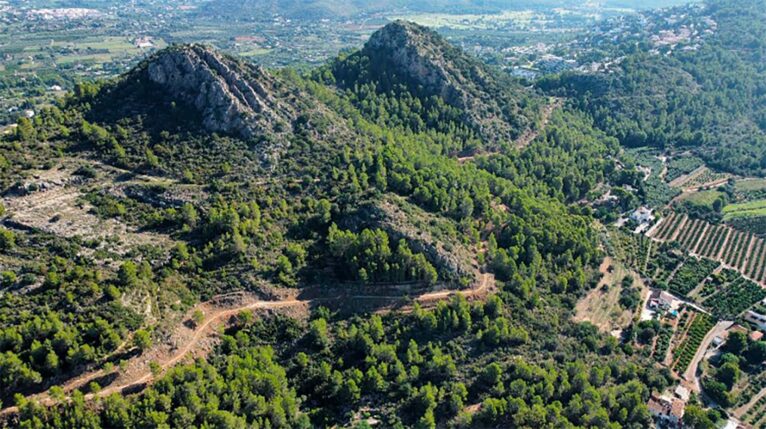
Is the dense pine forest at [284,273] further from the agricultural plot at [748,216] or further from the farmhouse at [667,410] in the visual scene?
the agricultural plot at [748,216]

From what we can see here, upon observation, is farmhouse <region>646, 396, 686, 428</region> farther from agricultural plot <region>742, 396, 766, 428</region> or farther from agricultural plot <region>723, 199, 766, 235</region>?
agricultural plot <region>723, 199, 766, 235</region>

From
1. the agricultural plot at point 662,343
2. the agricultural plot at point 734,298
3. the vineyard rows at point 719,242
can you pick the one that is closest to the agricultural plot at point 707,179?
the vineyard rows at point 719,242

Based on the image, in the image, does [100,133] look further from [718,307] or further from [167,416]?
[718,307]

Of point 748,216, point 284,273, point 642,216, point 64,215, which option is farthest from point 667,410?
point 64,215

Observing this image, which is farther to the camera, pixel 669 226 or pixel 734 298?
pixel 669 226

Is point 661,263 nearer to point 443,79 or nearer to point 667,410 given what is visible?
point 667,410
